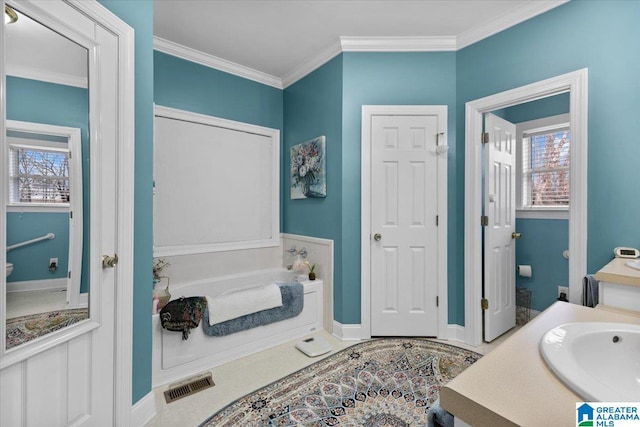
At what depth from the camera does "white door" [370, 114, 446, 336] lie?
2635mm

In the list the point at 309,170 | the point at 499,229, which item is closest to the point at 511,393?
the point at 499,229

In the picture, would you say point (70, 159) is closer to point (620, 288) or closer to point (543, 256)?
point (620, 288)

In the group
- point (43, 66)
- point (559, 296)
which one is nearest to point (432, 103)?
point (559, 296)

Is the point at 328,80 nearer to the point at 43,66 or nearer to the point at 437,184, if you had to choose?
the point at 437,184

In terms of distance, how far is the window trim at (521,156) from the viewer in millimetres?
2985

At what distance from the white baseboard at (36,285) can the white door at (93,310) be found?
0.11 meters

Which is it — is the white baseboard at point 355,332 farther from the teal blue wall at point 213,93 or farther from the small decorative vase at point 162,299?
the teal blue wall at point 213,93

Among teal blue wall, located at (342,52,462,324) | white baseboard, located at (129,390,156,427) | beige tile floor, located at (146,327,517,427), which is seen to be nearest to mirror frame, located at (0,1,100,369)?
white baseboard, located at (129,390,156,427)

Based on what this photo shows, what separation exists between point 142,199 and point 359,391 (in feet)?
5.80

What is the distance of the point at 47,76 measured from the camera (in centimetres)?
121

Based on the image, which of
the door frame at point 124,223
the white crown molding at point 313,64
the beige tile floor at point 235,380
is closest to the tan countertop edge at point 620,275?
the beige tile floor at point 235,380

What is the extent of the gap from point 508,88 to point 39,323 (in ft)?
10.3

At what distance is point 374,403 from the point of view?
1811 mm

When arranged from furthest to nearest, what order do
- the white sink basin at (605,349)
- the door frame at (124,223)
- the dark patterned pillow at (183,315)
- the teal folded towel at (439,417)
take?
the dark patterned pillow at (183,315), the door frame at (124,223), the white sink basin at (605,349), the teal folded towel at (439,417)
